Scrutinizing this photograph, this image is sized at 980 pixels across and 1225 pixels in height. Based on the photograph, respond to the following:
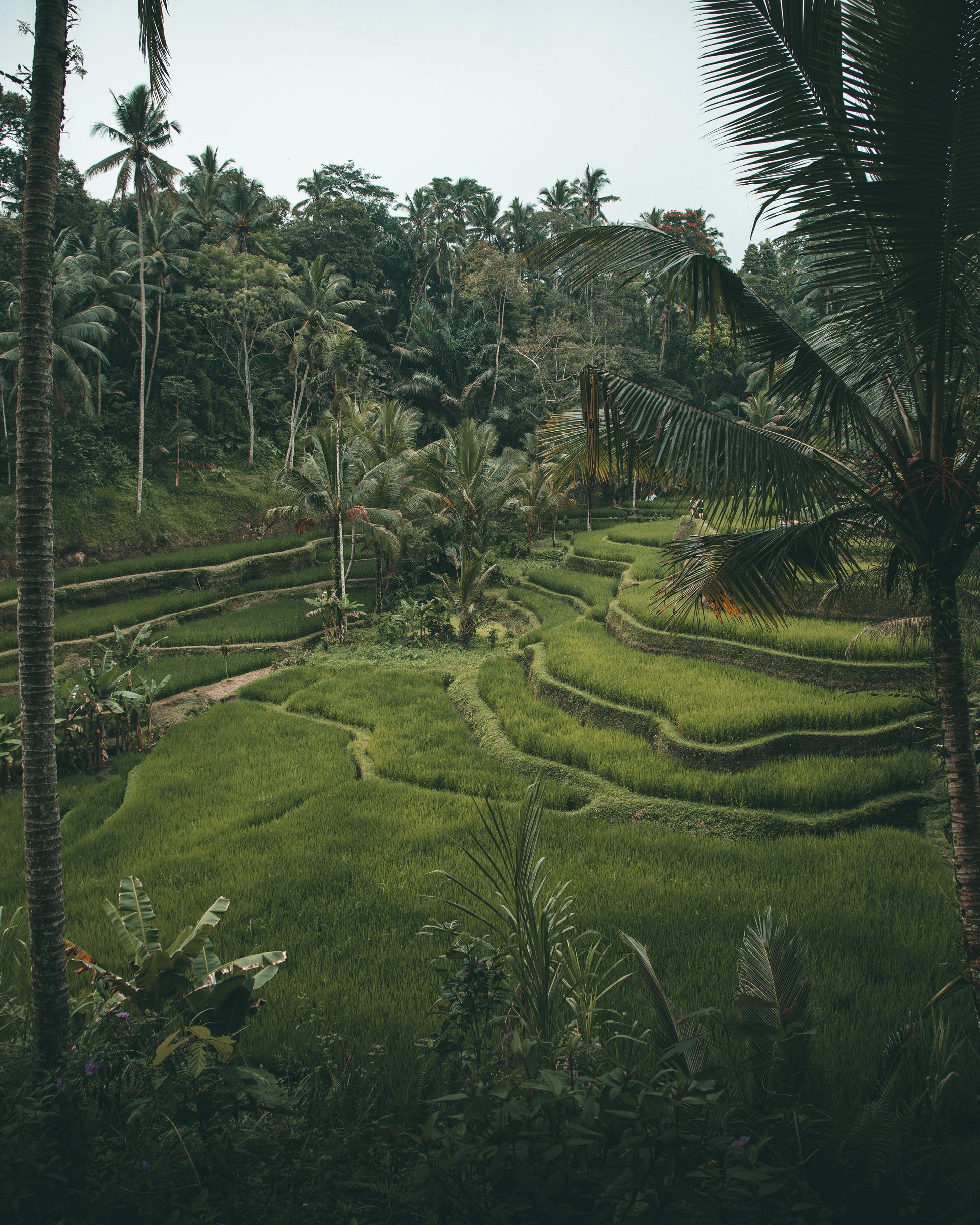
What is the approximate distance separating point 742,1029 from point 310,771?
540 cm

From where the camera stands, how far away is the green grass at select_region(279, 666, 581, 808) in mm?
6656

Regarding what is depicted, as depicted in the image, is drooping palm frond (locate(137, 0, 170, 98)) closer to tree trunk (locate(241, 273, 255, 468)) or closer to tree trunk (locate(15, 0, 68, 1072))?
tree trunk (locate(15, 0, 68, 1072))

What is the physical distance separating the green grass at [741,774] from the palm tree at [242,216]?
20253 millimetres

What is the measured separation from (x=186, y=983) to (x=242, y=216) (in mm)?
25062

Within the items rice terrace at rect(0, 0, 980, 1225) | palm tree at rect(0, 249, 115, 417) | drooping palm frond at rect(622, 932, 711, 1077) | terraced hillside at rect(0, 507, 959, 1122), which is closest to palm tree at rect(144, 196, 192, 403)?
palm tree at rect(0, 249, 115, 417)

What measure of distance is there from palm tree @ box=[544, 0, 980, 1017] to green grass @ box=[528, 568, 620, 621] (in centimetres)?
827

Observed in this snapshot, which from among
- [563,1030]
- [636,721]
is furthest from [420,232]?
[563,1030]

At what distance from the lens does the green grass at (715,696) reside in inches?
269

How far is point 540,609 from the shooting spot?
45.9 feet

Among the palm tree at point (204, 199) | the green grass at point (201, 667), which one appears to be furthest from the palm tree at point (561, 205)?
the green grass at point (201, 667)

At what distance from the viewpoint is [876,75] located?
8.96 ft

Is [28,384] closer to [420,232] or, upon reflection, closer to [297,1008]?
[297,1008]

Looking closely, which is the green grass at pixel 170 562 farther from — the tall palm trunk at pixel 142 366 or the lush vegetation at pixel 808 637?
the lush vegetation at pixel 808 637

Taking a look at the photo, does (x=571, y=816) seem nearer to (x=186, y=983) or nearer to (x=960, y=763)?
(x=960, y=763)
